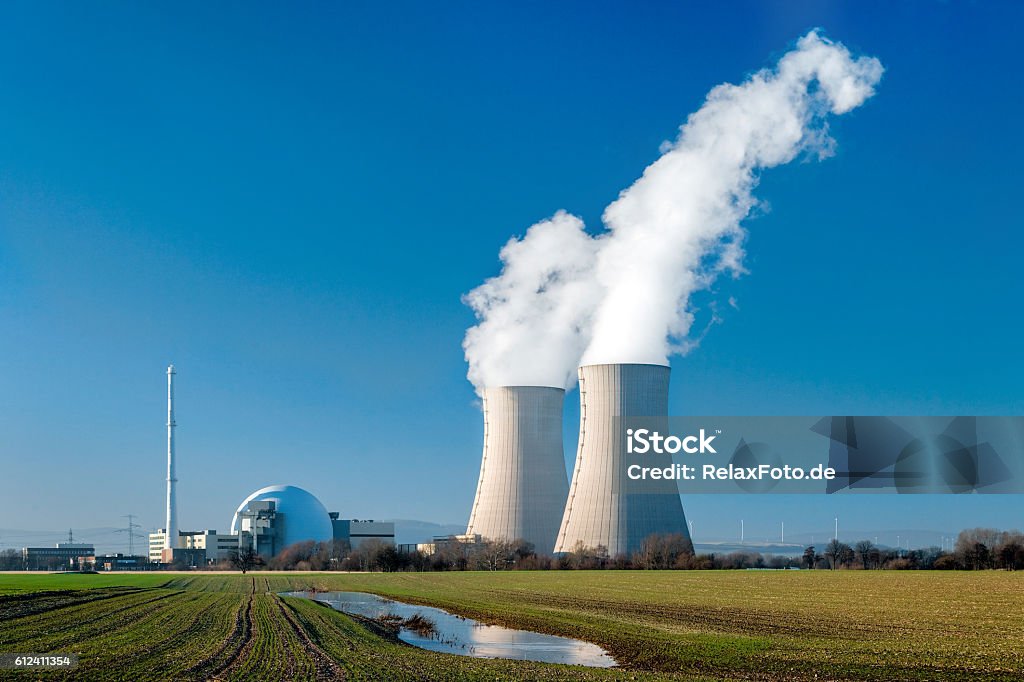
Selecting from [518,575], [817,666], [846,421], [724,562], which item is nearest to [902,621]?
[817,666]

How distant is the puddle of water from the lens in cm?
1816

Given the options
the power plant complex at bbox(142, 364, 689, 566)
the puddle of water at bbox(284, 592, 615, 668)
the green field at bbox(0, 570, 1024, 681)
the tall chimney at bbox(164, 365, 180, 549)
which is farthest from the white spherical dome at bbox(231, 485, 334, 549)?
the puddle of water at bbox(284, 592, 615, 668)

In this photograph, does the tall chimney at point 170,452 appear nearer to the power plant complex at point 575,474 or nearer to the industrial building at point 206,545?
the industrial building at point 206,545

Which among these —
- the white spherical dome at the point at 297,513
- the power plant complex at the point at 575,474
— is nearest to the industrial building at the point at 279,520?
the white spherical dome at the point at 297,513

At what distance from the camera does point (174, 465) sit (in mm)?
93312

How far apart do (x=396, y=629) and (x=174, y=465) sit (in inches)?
2964

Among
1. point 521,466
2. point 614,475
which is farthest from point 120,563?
point 614,475

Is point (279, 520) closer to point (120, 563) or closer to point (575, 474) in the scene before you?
point (120, 563)

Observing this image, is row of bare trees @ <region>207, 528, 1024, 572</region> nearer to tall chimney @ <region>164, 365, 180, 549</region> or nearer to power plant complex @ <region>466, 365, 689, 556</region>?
power plant complex @ <region>466, 365, 689, 556</region>

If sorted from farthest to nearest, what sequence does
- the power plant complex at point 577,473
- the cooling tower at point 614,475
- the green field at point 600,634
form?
the power plant complex at point 577,473, the cooling tower at point 614,475, the green field at point 600,634

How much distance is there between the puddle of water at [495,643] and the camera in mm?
18156

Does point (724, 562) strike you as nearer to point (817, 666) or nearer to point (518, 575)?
point (518, 575)

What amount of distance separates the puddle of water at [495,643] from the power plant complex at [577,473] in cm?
1820

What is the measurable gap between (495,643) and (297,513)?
79779 millimetres
